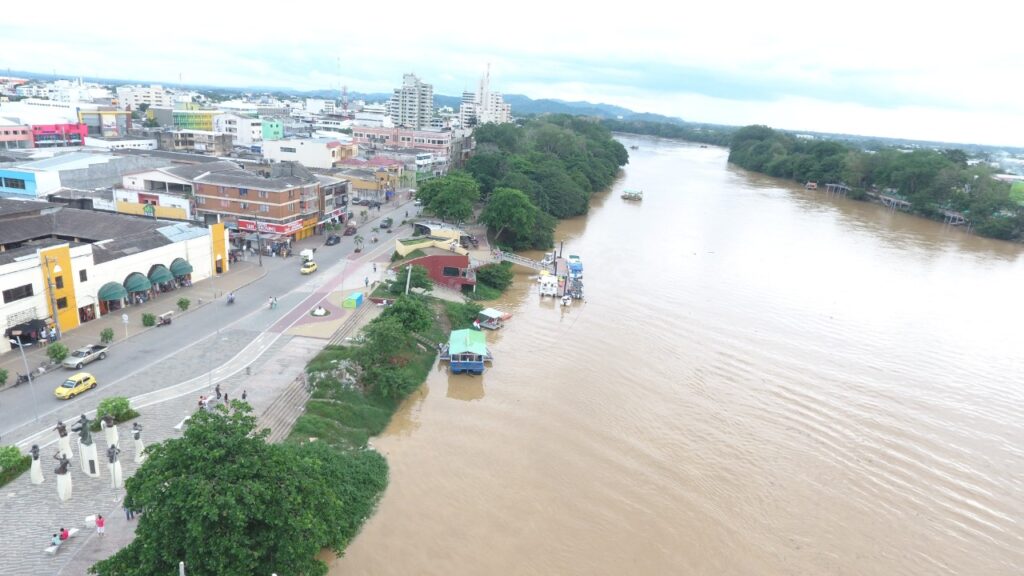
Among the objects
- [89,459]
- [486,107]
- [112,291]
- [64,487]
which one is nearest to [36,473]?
[89,459]

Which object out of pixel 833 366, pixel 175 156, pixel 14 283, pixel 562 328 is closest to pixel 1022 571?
pixel 833 366

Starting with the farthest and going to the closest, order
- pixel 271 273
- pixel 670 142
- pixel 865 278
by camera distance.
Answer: pixel 670 142 → pixel 865 278 → pixel 271 273

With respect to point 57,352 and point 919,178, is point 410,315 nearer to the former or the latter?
point 57,352

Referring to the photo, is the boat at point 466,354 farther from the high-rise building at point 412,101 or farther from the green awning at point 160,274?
the high-rise building at point 412,101

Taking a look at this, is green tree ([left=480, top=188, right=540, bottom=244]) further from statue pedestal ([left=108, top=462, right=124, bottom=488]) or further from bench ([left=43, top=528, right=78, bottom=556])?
bench ([left=43, top=528, right=78, bottom=556])

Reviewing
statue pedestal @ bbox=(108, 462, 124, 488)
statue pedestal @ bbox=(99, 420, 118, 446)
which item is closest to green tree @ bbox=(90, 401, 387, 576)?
statue pedestal @ bbox=(108, 462, 124, 488)

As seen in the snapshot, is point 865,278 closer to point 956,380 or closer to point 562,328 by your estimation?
point 956,380

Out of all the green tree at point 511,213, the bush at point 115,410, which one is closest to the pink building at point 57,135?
the green tree at point 511,213
